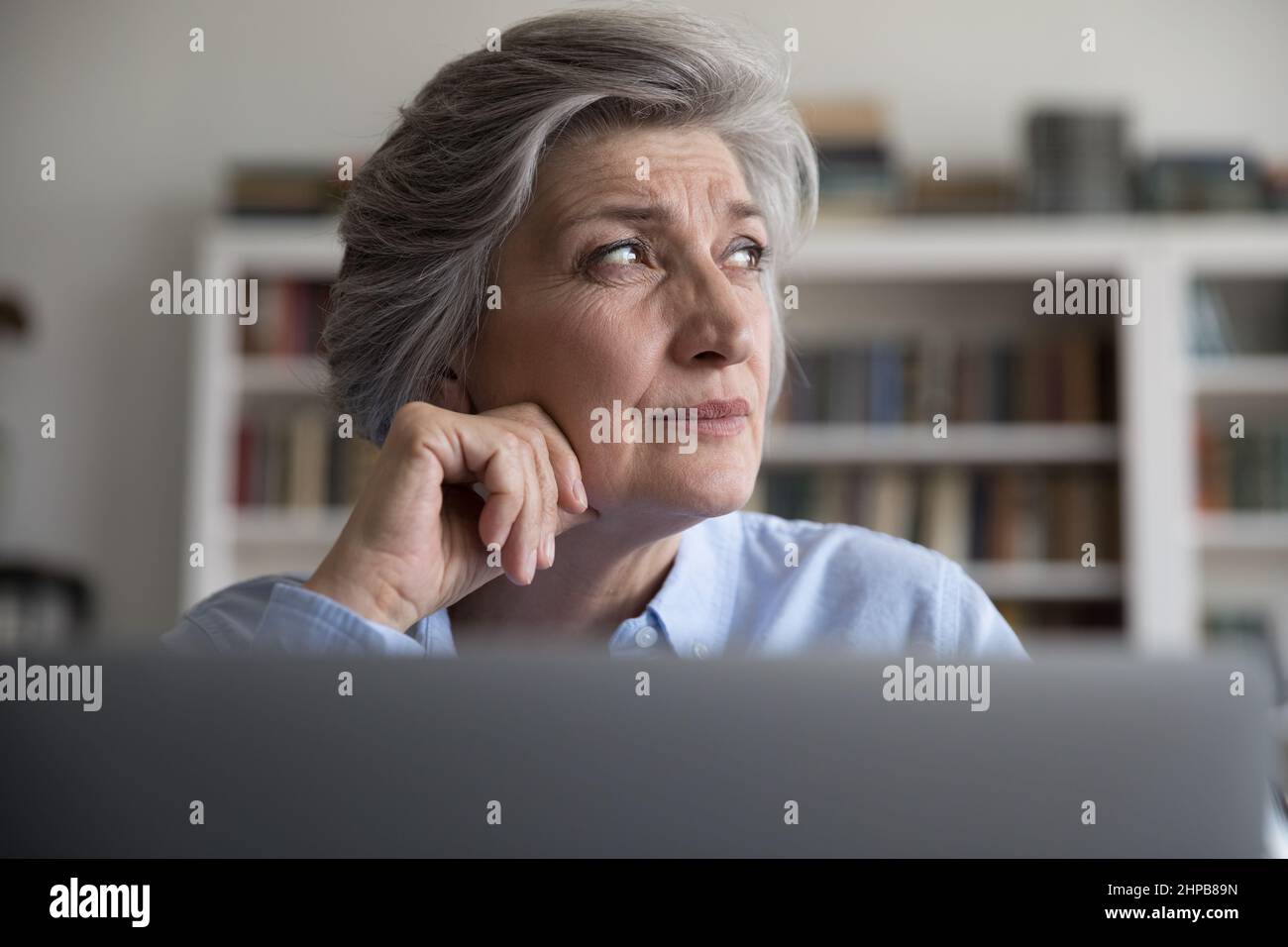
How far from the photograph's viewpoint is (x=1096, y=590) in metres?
3.53

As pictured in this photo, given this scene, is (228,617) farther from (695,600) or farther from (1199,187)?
(1199,187)

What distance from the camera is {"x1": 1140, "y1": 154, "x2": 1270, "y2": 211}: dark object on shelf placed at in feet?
11.5

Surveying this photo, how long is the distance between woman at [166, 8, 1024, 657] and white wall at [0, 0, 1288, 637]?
2.63 metres

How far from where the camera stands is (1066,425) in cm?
357

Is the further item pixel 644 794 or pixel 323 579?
pixel 323 579

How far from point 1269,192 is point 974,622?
2.71m

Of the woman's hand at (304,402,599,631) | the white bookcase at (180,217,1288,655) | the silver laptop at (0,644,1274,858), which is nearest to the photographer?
the silver laptop at (0,644,1274,858)

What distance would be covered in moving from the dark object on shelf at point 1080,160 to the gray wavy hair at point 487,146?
2.28 meters

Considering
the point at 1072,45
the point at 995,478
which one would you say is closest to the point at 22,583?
the point at 995,478

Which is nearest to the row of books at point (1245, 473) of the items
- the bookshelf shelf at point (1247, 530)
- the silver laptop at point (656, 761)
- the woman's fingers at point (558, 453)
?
the bookshelf shelf at point (1247, 530)

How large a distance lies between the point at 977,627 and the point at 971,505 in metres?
2.34

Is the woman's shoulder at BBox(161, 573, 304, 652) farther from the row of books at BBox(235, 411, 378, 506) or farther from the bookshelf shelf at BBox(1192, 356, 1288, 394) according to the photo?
the bookshelf shelf at BBox(1192, 356, 1288, 394)

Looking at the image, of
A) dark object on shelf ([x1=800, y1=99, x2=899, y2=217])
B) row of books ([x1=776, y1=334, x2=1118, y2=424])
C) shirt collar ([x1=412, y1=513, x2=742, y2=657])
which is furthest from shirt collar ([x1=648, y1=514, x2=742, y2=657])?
dark object on shelf ([x1=800, y1=99, x2=899, y2=217])
